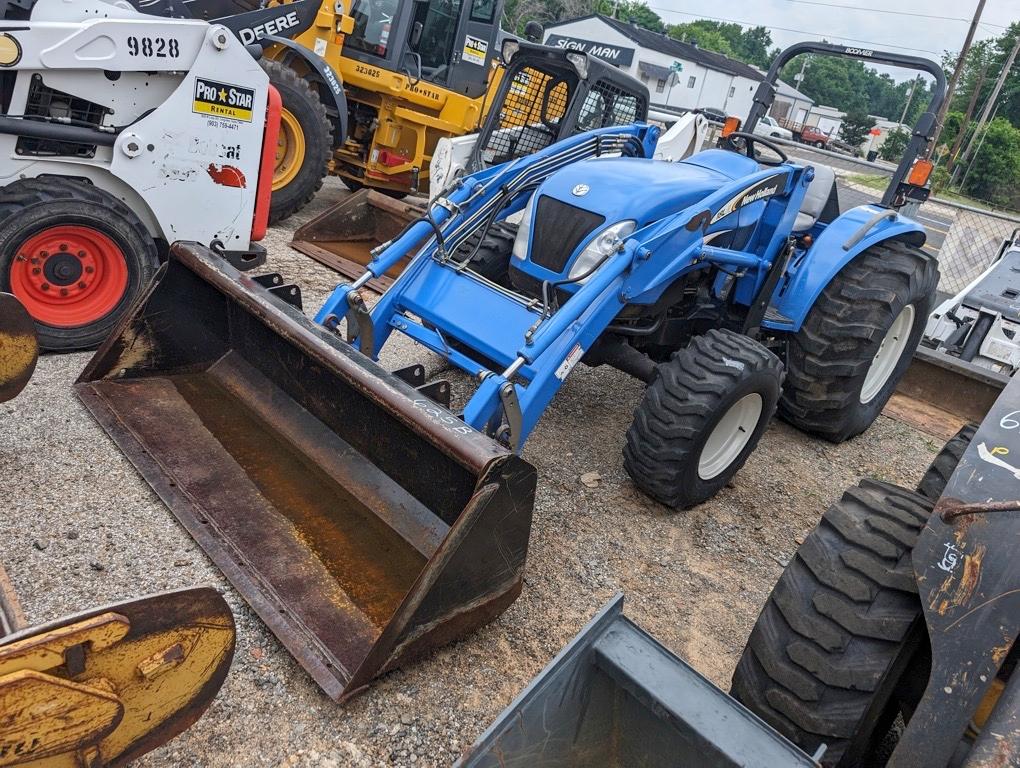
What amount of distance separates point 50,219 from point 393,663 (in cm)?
297

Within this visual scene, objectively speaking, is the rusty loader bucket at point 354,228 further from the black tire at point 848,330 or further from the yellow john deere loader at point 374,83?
the black tire at point 848,330

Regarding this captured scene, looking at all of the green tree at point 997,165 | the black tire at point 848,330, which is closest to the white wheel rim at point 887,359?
the black tire at point 848,330

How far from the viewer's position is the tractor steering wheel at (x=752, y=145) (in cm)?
445

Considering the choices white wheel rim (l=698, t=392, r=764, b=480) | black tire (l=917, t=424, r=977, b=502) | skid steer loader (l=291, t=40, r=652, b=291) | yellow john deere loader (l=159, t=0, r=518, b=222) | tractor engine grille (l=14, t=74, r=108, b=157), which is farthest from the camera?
yellow john deere loader (l=159, t=0, r=518, b=222)

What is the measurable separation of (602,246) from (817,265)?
1602mm

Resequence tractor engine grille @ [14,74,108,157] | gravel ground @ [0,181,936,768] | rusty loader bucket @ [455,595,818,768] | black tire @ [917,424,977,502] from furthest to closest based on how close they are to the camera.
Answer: tractor engine grille @ [14,74,108,157] → black tire @ [917,424,977,502] → gravel ground @ [0,181,936,768] → rusty loader bucket @ [455,595,818,768]

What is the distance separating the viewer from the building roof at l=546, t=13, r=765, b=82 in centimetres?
4856

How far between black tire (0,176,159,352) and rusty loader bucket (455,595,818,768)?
11.2 ft

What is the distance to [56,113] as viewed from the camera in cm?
420

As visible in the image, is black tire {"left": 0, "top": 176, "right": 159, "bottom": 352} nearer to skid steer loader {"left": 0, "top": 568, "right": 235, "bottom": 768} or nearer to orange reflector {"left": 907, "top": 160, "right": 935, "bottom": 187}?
skid steer loader {"left": 0, "top": 568, "right": 235, "bottom": 768}

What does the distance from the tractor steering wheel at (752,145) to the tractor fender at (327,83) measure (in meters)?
4.00

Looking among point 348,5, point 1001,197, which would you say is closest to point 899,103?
point 1001,197

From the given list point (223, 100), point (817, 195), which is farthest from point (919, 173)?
point (223, 100)

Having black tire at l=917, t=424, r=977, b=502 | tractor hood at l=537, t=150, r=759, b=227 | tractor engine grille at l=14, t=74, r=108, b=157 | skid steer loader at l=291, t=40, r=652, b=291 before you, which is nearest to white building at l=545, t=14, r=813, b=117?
skid steer loader at l=291, t=40, r=652, b=291
